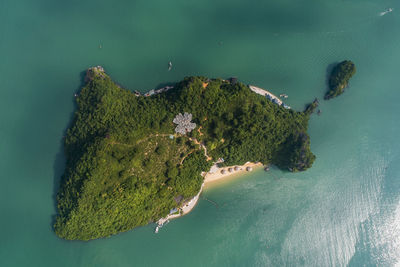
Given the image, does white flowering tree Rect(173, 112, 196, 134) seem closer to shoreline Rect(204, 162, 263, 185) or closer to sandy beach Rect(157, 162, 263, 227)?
sandy beach Rect(157, 162, 263, 227)

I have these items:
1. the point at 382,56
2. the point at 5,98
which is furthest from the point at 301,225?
the point at 5,98

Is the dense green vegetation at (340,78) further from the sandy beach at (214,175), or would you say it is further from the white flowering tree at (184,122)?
the white flowering tree at (184,122)

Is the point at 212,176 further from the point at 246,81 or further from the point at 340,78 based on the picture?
the point at 340,78

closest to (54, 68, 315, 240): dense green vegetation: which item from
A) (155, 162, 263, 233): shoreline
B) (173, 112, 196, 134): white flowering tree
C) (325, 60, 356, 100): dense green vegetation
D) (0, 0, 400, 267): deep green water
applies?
(173, 112, 196, 134): white flowering tree

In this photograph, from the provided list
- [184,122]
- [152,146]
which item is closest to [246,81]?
[184,122]

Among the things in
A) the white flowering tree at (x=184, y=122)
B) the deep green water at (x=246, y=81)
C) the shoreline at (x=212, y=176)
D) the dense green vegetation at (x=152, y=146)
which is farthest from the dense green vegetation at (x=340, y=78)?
the white flowering tree at (x=184, y=122)

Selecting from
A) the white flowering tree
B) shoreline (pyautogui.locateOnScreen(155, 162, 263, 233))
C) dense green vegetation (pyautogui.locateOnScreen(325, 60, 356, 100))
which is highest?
dense green vegetation (pyautogui.locateOnScreen(325, 60, 356, 100))
